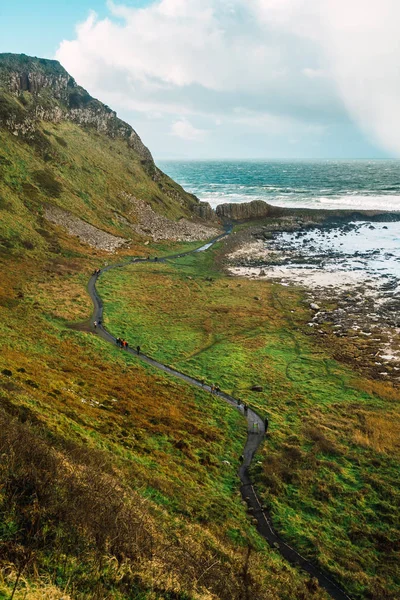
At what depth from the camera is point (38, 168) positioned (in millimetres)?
100562

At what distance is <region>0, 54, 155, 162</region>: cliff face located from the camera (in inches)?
4198

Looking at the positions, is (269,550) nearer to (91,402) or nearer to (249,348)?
(91,402)

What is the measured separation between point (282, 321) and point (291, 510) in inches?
1542

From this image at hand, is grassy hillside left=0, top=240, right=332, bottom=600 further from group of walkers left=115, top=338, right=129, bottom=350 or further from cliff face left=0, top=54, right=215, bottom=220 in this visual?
cliff face left=0, top=54, right=215, bottom=220

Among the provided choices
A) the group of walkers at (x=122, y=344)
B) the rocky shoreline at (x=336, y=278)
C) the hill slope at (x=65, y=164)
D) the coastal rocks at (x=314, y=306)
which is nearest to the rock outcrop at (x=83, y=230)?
the hill slope at (x=65, y=164)

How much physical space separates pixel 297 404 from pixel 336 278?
1976 inches

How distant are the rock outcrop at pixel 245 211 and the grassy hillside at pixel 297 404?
6944cm

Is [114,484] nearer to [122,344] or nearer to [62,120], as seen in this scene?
[122,344]

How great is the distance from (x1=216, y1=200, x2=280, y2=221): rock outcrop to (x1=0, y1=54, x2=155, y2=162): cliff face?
3117cm

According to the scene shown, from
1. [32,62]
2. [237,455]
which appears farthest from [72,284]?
[32,62]

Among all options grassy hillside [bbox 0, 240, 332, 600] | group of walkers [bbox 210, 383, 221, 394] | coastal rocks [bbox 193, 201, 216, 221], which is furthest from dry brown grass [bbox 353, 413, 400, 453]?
coastal rocks [bbox 193, 201, 216, 221]

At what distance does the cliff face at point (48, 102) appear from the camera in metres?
107

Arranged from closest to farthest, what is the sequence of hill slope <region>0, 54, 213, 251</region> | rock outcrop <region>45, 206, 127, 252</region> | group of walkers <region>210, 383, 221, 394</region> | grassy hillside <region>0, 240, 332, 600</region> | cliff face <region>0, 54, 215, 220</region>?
grassy hillside <region>0, 240, 332, 600</region>
group of walkers <region>210, 383, 221, 394</region>
hill slope <region>0, 54, 213, 251</region>
rock outcrop <region>45, 206, 127, 252</region>
cliff face <region>0, 54, 215, 220</region>

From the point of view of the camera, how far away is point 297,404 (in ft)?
Answer: 129
